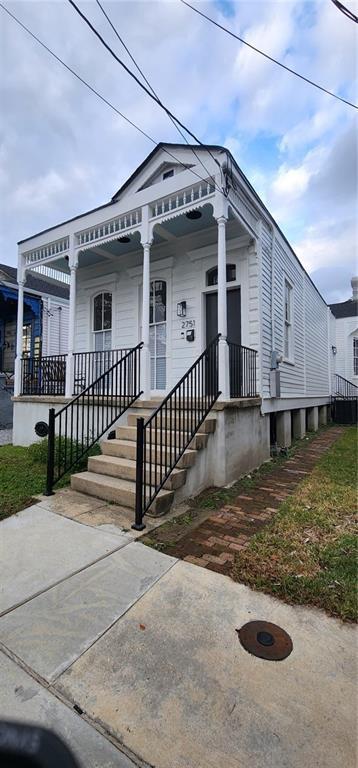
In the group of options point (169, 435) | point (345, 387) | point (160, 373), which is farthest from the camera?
point (345, 387)

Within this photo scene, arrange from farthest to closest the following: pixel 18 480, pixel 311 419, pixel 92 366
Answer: pixel 311 419 < pixel 92 366 < pixel 18 480

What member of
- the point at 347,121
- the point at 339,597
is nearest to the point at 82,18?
the point at 347,121

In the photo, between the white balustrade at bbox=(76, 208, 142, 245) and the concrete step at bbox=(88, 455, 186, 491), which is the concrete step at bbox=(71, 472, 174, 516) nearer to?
the concrete step at bbox=(88, 455, 186, 491)

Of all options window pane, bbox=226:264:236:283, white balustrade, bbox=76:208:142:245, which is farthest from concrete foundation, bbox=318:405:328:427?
white balustrade, bbox=76:208:142:245

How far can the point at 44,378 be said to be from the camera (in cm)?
799

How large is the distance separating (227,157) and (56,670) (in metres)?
5.97

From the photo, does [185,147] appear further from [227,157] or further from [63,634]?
[63,634]

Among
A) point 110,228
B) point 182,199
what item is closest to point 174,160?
point 182,199

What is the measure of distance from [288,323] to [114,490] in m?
6.32

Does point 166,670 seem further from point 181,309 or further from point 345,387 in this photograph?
point 345,387

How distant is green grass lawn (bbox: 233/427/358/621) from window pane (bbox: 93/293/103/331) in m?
6.28

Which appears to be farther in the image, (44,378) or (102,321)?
(102,321)

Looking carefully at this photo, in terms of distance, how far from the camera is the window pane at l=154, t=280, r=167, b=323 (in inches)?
301

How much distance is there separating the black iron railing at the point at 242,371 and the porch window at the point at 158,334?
6.59 feet
